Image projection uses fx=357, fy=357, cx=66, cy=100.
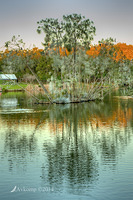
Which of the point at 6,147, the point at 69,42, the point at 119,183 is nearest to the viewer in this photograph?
the point at 119,183

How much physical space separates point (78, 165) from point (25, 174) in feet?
6.93

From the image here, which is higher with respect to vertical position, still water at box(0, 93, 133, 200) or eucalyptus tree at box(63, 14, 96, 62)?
eucalyptus tree at box(63, 14, 96, 62)

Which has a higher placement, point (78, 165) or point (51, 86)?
point (51, 86)

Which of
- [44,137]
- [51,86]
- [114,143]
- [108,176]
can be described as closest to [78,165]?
[108,176]

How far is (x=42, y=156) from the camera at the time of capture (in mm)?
14906

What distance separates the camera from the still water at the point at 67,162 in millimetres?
10461

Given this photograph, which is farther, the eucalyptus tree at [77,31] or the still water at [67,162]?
the eucalyptus tree at [77,31]

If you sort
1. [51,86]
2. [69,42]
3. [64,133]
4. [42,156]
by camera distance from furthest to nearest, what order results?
[69,42] → [51,86] → [64,133] → [42,156]

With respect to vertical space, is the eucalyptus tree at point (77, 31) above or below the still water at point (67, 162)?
above

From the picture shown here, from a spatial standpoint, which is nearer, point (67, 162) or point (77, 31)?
point (67, 162)

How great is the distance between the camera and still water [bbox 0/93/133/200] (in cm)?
1046

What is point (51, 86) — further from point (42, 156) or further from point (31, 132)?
point (42, 156)

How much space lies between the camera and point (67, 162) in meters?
13.7

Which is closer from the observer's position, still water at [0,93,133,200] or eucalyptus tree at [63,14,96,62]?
still water at [0,93,133,200]
